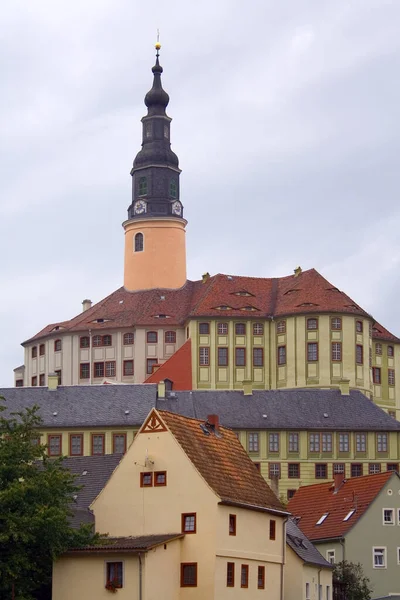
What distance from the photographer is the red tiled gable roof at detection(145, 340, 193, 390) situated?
134500 mm

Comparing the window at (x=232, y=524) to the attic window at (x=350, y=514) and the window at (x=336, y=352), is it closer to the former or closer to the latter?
the attic window at (x=350, y=514)

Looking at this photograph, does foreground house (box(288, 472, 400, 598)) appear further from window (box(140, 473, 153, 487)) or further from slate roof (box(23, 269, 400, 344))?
slate roof (box(23, 269, 400, 344))

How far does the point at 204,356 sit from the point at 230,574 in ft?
218

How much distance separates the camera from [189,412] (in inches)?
4707

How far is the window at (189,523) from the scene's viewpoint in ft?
238

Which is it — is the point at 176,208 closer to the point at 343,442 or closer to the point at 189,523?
the point at 343,442

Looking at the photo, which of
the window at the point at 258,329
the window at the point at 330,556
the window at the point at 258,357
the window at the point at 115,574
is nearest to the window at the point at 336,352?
the window at the point at 258,357

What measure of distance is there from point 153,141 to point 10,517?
90764mm

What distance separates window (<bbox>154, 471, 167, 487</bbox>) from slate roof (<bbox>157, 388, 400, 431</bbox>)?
43914 mm

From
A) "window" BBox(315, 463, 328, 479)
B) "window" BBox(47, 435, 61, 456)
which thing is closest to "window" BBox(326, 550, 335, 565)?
"window" BBox(315, 463, 328, 479)

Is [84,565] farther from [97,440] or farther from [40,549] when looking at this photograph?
[97,440]

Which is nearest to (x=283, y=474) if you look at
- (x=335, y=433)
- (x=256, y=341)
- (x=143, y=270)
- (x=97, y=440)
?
(x=335, y=433)

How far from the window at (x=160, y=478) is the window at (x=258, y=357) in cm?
6571

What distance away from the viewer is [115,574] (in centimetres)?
6962
